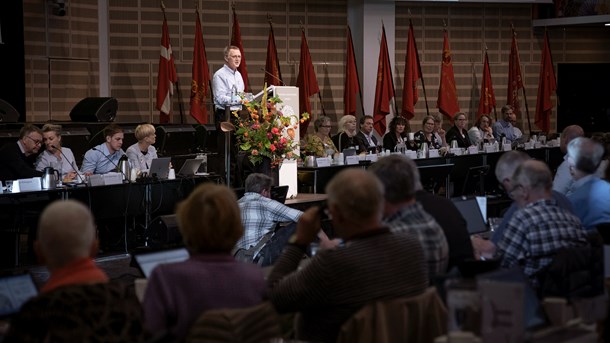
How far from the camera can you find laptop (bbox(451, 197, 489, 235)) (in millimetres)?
5340

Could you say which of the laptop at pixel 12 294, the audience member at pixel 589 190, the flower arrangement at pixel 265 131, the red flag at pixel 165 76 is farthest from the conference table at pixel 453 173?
the laptop at pixel 12 294

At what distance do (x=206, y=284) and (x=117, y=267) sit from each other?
220 inches

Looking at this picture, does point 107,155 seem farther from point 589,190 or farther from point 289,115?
point 589,190

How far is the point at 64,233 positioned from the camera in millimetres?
2953

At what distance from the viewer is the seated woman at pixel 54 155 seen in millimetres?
9198

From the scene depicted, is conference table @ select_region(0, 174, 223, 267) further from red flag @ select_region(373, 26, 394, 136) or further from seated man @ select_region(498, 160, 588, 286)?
red flag @ select_region(373, 26, 394, 136)

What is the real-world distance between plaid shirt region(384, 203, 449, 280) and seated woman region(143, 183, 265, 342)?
858 mm

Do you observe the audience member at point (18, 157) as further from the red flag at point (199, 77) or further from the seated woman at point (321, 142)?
the red flag at point (199, 77)

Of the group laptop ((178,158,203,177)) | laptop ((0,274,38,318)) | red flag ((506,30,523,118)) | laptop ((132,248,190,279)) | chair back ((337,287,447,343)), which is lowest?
chair back ((337,287,447,343))

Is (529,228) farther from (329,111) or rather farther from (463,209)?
(329,111)

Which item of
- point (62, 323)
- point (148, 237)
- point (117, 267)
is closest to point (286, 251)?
point (62, 323)

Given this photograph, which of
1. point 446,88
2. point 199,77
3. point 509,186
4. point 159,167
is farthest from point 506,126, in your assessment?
point 509,186

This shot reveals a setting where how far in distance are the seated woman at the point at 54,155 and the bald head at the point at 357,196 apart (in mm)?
5958

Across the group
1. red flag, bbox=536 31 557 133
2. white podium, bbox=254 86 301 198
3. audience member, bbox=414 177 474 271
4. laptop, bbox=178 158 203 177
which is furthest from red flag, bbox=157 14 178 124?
audience member, bbox=414 177 474 271
